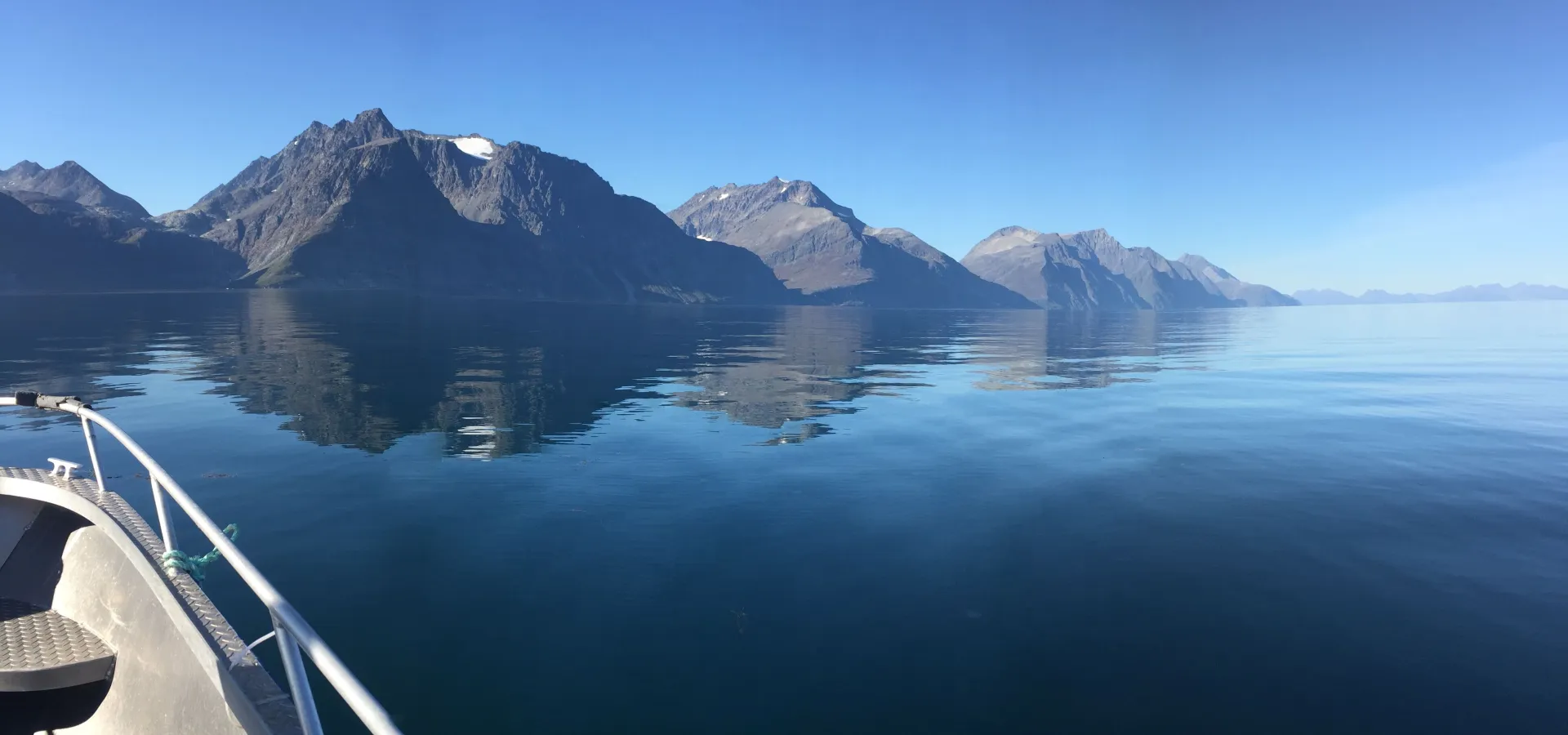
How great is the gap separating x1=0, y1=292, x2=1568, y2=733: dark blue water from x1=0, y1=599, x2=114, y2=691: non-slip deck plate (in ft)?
10.4

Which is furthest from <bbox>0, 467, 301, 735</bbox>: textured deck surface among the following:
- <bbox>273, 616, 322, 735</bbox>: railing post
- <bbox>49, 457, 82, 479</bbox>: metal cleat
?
<bbox>273, 616, 322, 735</bbox>: railing post

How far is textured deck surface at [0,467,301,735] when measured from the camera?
22.8 ft

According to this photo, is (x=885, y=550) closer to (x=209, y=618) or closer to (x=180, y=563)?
(x=209, y=618)

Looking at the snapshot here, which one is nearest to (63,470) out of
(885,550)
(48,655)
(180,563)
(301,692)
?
(48,655)

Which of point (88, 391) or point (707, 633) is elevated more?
point (88, 391)

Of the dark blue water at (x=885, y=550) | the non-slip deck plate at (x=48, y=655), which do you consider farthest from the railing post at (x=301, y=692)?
the non-slip deck plate at (x=48, y=655)

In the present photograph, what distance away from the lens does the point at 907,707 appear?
1239cm

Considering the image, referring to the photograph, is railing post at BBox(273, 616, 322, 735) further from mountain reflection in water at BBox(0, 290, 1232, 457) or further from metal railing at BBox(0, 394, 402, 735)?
mountain reflection in water at BBox(0, 290, 1232, 457)

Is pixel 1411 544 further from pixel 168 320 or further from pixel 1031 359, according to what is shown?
pixel 168 320

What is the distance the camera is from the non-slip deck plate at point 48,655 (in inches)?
382

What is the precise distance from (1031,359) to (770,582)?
228ft

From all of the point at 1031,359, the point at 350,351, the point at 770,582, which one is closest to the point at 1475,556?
the point at 770,582

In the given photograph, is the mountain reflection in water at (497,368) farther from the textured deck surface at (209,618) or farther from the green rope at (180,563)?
the green rope at (180,563)

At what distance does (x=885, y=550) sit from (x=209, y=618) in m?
14.2
